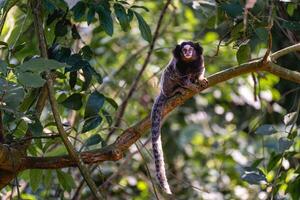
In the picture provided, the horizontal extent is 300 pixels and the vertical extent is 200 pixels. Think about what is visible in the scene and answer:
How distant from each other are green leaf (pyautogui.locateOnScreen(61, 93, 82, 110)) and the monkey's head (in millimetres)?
726

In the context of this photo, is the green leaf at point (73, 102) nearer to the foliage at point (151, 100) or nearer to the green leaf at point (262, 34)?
the foliage at point (151, 100)

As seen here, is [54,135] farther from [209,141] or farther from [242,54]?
[209,141]

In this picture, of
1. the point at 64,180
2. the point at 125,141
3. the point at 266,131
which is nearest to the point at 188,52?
the point at 266,131

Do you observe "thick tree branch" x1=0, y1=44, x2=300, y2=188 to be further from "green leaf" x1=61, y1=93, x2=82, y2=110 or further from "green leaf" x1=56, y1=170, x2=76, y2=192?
"green leaf" x1=56, y1=170, x2=76, y2=192

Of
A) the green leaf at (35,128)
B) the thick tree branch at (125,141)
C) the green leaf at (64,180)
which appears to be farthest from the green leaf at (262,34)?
the green leaf at (64,180)

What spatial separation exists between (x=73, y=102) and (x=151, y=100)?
2.56m

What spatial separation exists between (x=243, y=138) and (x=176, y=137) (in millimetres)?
569

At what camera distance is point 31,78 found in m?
2.10

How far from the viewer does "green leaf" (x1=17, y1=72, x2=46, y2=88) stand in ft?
6.82

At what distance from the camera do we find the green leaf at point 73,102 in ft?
9.34

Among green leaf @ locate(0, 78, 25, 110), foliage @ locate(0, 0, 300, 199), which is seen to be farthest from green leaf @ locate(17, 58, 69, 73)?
green leaf @ locate(0, 78, 25, 110)

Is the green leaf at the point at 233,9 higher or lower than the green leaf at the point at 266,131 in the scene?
higher

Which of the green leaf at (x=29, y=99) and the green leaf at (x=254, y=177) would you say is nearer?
the green leaf at (x=29, y=99)

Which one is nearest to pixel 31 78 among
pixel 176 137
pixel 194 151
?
pixel 176 137
